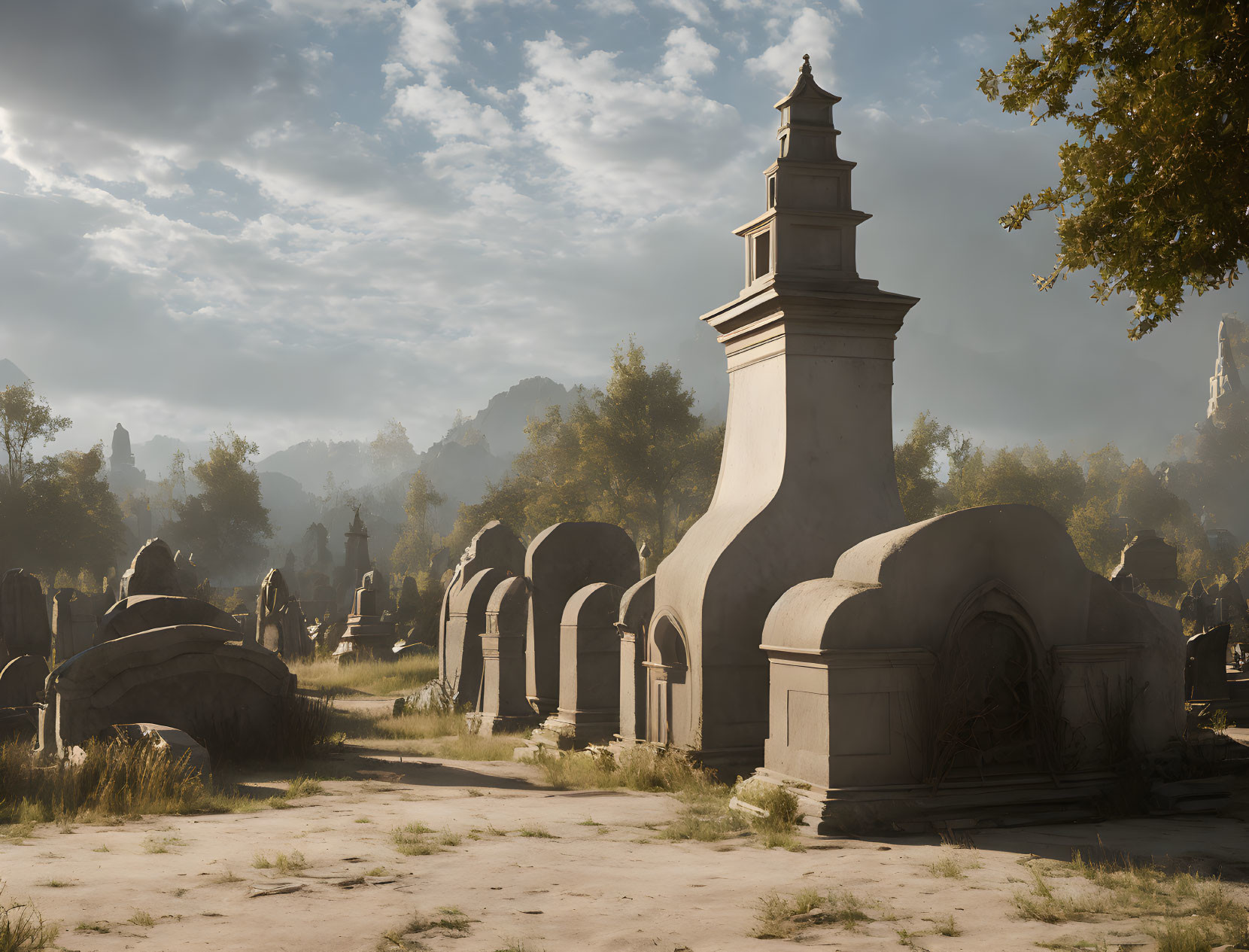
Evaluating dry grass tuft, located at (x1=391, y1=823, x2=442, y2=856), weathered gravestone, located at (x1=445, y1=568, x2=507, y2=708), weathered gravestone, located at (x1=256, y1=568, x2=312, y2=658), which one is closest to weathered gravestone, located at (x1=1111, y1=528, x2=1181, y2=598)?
weathered gravestone, located at (x1=445, y1=568, x2=507, y2=708)

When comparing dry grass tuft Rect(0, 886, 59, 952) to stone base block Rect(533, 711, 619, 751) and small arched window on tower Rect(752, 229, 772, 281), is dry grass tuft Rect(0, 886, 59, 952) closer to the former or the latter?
stone base block Rect(533, 711, 619, 751)

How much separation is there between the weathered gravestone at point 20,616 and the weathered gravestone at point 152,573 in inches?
65.3

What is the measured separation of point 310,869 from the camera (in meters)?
6.62

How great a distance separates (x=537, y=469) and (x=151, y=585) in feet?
103

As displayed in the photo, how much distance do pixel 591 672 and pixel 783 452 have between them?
14.5 feet

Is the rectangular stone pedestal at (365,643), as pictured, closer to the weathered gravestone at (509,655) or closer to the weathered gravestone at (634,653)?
the weathered gravestone at (509,655)

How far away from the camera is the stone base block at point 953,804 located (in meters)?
8.09

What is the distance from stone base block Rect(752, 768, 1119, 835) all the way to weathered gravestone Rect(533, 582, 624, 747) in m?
4.96

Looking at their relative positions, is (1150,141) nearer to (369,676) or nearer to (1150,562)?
(369,676)

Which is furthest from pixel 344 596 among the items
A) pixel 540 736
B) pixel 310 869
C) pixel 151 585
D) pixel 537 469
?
pixel 310 869

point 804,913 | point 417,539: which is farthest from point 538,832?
point 417,539

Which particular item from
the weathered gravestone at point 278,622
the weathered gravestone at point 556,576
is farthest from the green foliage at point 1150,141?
the weathered gravestone at point 278,622

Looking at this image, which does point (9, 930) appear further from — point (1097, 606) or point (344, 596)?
point (344, 596)

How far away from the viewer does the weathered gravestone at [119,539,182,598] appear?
20.3 meters
